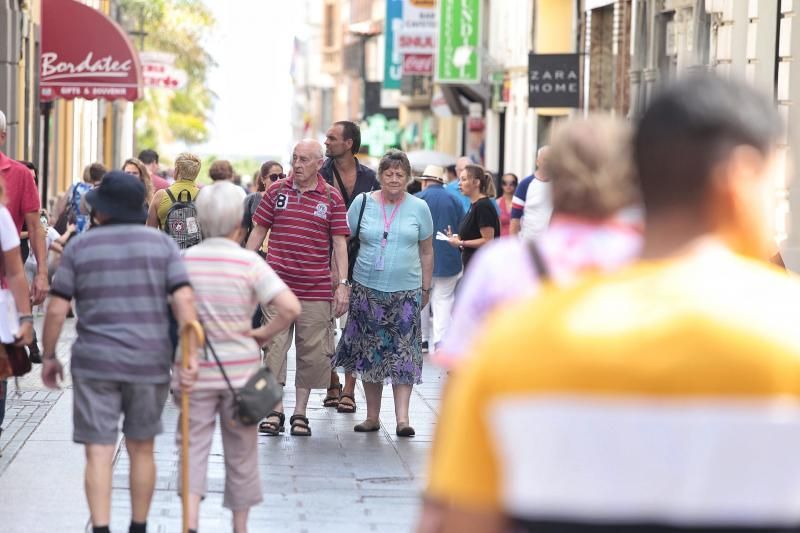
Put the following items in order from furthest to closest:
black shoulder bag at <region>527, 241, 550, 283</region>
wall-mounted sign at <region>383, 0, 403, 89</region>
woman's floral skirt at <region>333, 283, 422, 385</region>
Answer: wall-mounted sign at <region>383, 0, 403, 89</region> → woman's floral skirt at <region>333, 283, 422, 385</region> → black shoulder bag at <region>527, 241, 550, 283</region>

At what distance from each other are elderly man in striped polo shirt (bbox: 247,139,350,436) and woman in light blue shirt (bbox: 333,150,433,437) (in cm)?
24

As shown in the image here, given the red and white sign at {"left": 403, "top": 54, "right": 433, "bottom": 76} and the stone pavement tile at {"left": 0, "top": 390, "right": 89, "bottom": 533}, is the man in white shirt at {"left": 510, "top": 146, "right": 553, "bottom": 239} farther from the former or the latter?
the red and white sign at {"left": 403, "top": 54, "right": 433, "bottom": 76}

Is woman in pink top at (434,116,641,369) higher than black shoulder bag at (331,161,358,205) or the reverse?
higher

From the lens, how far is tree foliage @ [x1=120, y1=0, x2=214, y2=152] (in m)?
43.5

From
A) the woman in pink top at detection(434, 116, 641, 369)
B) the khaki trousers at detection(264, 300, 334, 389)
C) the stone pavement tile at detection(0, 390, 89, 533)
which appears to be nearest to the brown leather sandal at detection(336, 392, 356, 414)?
the khaki trousers at detection(264, 300, 334, 389)

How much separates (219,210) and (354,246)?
4965 millimetres

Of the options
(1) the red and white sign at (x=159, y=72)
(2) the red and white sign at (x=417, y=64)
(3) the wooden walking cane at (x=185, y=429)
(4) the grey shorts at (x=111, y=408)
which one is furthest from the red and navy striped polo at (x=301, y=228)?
(2) the red and white sign at (x=417, y=64)

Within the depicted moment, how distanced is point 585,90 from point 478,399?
26682 millimetres

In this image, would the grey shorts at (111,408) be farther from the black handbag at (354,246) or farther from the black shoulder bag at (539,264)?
the black handbag at (354,246)

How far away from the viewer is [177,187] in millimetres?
12766

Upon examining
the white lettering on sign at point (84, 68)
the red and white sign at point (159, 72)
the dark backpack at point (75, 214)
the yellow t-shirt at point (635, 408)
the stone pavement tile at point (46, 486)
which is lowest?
the stone pavement tile at point (46, 486)

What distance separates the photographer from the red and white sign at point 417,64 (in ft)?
152

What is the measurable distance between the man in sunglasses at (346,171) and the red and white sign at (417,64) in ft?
111

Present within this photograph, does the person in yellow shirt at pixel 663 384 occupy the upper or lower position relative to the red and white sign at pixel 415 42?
lower
